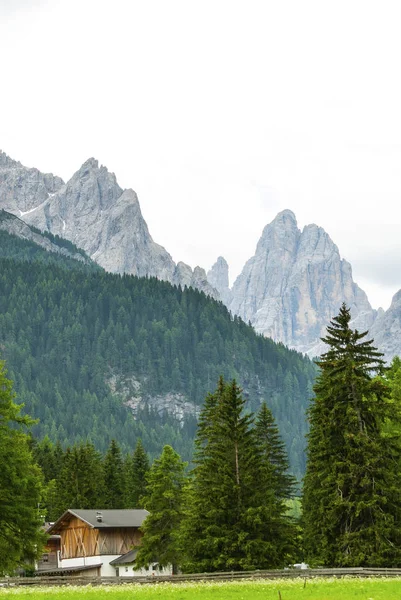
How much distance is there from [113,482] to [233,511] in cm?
6179

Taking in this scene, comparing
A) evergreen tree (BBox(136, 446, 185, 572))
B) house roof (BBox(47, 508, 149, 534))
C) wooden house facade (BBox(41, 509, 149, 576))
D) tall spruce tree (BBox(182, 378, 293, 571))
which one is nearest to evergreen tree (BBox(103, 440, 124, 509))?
house roof (BBox(47, 508, 149, 534))

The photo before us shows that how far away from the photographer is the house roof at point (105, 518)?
294 ft

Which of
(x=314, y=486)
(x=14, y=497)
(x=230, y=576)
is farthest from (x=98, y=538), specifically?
(x=230, y=576)

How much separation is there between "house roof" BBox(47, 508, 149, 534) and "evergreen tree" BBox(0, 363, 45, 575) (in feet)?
129

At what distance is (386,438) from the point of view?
47031mm

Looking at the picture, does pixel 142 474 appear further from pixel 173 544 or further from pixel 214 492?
pixel 214 492

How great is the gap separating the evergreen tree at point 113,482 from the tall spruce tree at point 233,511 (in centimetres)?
5726

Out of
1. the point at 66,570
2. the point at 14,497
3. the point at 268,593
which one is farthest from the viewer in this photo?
the point at 66,570

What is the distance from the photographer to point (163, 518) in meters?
75.1

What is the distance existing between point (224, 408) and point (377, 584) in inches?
779

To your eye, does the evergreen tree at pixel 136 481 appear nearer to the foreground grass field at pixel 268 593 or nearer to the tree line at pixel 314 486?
the tree line at pixel 314 486

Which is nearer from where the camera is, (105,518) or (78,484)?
(105,518)

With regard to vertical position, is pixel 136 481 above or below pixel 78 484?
above

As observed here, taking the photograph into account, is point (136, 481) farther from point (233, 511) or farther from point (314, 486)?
point (314, 486)
